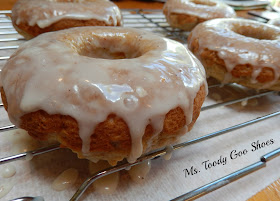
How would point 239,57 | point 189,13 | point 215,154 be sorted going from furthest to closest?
point 189,13 < point 239,57 < point 215,154

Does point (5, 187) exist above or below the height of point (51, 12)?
below

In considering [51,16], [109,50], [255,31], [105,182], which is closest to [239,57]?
[255,31]

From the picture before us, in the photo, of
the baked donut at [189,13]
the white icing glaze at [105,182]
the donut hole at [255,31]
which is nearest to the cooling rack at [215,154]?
the white icing glaze at [105,182]

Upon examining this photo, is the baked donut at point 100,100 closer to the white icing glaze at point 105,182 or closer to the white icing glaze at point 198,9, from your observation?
the white icing glaze at point 105,182

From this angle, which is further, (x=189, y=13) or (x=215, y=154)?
(x=189, y=13)

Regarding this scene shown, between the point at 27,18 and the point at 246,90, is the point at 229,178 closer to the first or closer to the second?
the point at 246,90

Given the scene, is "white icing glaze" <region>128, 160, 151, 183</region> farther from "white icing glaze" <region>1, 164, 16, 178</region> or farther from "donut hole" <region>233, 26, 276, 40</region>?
"donut hole" <region>233, 26, 276, 40</region>

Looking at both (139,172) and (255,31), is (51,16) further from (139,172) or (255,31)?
(255,31)
